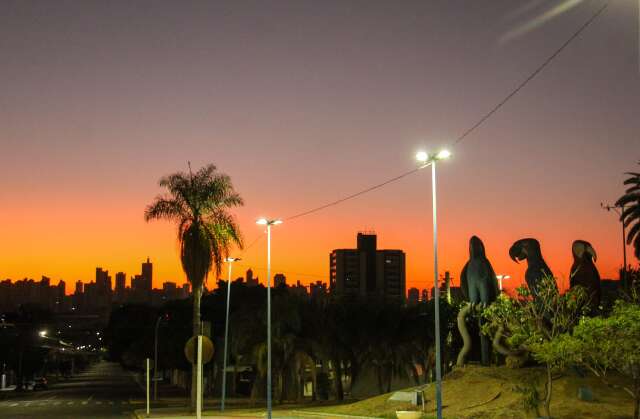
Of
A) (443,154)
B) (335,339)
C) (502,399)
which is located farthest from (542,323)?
(335,339)

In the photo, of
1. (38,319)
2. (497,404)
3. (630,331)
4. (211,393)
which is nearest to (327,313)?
(211,393)

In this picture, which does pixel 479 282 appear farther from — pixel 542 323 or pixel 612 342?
pixel 612 342

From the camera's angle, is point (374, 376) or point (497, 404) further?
point (374, 376)

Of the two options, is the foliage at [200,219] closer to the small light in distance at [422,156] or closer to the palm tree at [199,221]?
the palm tree at [199,221]

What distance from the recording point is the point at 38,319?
614 feet

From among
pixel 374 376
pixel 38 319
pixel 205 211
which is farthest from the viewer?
pixel 38 319

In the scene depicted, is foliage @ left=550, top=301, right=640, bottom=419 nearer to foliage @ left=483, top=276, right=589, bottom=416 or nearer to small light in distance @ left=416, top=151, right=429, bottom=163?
foliage @ left=483, top=276, right=589, bottom=416

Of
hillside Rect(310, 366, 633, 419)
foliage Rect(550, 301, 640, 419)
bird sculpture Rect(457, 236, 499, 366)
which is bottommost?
hillside Rect(310, 366, 633, 419)

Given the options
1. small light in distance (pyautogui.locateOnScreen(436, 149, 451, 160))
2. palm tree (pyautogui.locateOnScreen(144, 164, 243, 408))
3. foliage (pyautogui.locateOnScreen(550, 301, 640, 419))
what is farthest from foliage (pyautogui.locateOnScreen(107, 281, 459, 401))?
small light in distance (pyautogui.locateOnScreen(436, 149, 451, 160))

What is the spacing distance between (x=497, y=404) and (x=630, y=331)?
9415 millimetres

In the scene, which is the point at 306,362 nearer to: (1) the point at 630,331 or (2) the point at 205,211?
(2) the point at 205,211

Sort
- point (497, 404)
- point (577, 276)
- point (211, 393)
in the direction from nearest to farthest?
point (497, 404), point (577, 276), point (211, 393)

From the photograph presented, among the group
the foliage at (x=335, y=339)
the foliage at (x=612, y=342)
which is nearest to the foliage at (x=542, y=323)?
the foliage at (x=612, y=342)

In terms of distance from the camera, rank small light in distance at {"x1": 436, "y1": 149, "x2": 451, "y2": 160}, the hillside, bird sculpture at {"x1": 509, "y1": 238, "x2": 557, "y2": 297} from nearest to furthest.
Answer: small light in distance at {"x1": 436, "y1": 149, "x2": 451, "y2": 160} < the hillside < bird sculpture at {"x1": 509, "y1": 238, "x2": 557, "y2": 297}
